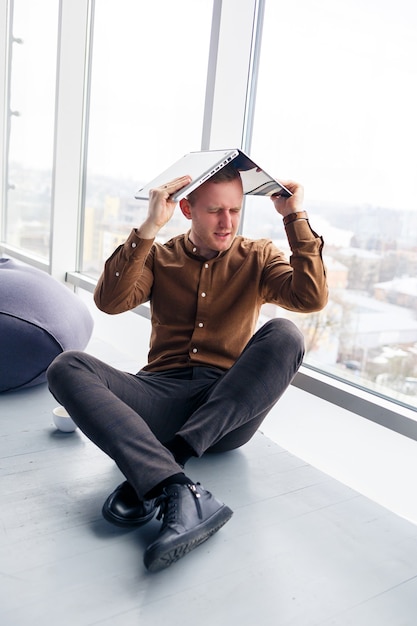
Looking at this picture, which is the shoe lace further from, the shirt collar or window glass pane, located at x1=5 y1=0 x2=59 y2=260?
window glass pane, located at x1=5 y1=0 x2=59 y2=260

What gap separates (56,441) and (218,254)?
0.74 m

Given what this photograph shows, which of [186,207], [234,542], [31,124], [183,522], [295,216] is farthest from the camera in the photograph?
[31,124]

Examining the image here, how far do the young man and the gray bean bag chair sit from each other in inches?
19.3

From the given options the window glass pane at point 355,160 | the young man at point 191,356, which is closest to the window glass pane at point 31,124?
the window glass pane at point 355,160

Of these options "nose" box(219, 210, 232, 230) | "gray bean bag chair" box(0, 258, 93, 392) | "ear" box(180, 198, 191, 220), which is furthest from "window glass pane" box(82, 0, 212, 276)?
"nose" box(219, 210, 232, 230)

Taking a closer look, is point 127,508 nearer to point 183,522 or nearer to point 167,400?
point 183,522

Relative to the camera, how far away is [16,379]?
84.4 inches

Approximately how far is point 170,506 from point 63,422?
69cm

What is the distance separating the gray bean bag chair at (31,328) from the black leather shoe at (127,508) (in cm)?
81

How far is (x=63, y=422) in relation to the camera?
1.89 m

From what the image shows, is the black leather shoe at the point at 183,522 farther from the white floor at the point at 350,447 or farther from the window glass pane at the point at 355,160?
the window glass pane at the point at 355,160

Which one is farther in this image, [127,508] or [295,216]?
[295,216]

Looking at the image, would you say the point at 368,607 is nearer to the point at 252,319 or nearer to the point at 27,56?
the point at 252,319

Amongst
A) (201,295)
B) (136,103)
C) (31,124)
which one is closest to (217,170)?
(201,295)
